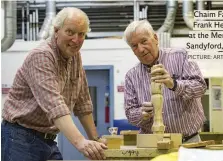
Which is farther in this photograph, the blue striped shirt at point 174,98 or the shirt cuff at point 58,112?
the blue striped shirt at point 174,98

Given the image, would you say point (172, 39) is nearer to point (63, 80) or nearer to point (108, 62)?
point (108, 62)

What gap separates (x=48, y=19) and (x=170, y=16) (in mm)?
2032

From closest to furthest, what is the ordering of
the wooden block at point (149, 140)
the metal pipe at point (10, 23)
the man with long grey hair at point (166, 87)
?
the wooden block at point (149, 140) < the man with long grey hair at point (166, 87) < the metal pipe at point (10, 23)

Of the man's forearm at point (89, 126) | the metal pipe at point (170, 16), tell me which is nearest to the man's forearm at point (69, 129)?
the man's forearm at point (89, 126)

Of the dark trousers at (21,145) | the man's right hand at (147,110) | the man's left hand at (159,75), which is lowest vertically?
the dark trousers at (21,145)

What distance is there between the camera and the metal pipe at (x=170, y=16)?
7.34 metres

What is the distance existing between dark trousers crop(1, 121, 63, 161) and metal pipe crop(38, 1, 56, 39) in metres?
4.86

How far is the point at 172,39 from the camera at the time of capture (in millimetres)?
6824

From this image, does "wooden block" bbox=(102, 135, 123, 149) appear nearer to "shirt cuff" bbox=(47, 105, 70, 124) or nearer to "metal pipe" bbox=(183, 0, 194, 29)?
"shirt cuff" bbox=(47, 105, 70, 124)

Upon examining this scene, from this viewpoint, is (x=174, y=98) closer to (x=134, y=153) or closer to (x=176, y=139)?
(x=176, y=139)

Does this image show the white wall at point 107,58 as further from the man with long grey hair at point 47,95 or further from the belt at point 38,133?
the belt at point 38,133

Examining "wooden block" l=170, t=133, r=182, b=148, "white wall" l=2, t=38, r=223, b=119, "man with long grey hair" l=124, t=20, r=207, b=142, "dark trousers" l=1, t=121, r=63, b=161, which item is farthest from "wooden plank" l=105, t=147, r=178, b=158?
"white wall" l=2, t=38, r=223, b=119

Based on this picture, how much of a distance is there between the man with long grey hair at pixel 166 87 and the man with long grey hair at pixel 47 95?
0.30 metres

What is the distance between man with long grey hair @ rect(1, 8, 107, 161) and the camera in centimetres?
206
